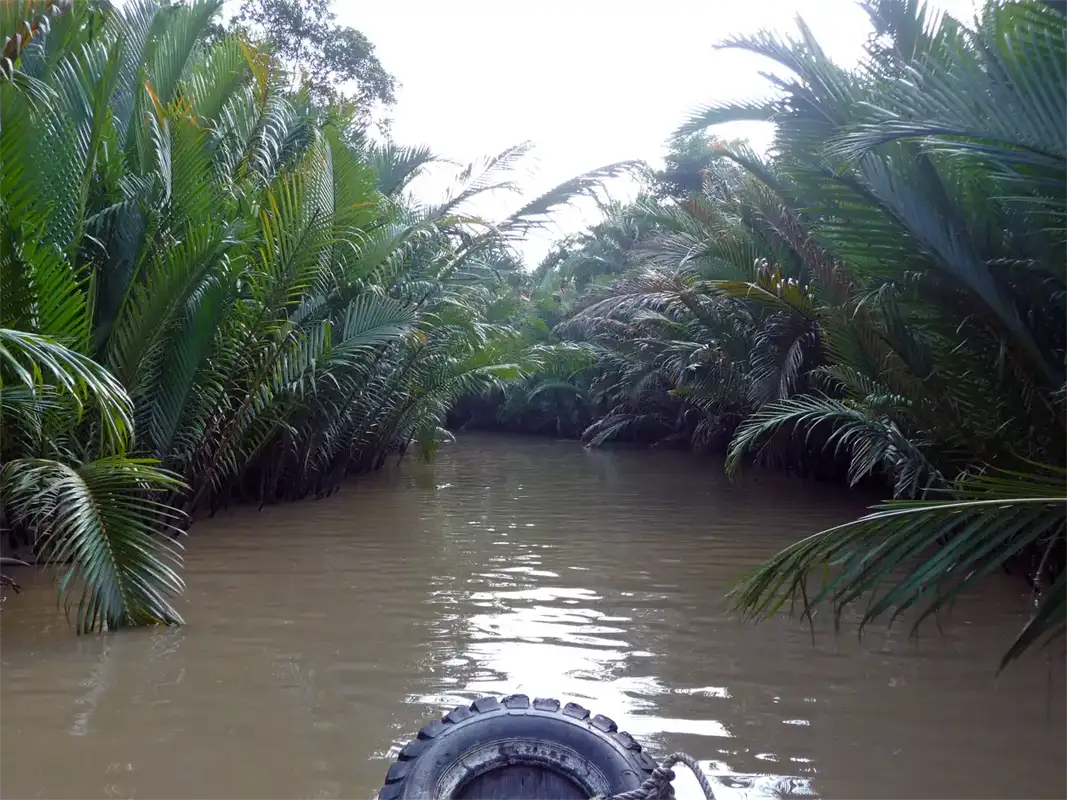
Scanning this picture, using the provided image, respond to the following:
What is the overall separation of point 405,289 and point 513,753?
718cm

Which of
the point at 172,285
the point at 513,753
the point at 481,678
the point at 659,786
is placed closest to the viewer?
the point at 659,786

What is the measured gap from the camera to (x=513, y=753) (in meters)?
2.34

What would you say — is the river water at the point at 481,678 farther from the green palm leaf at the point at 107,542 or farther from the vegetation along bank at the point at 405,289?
the vegetation along bank at the point at 405,289

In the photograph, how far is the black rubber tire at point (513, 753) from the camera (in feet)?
7.46

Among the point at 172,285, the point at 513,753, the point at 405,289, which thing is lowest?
the point at 513,753

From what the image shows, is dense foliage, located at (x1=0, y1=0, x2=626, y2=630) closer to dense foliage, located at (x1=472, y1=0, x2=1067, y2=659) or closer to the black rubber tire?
the black rubber tire

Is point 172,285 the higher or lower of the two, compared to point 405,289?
lower

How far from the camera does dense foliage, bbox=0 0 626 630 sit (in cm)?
434

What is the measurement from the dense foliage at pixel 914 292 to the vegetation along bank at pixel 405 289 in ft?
0.06

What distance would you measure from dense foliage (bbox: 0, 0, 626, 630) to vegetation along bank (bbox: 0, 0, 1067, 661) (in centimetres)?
2

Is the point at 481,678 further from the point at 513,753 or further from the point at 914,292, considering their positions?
the point at 914,292

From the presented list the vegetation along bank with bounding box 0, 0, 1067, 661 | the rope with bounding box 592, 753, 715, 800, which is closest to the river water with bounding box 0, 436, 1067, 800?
the vegetation along bank with bounding box 0, 0, 1067, 661

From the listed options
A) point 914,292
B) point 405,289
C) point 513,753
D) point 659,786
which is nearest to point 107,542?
point 513,753

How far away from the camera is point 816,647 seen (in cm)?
431
